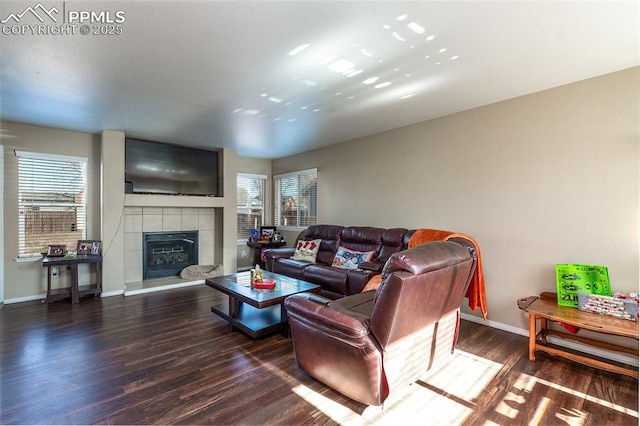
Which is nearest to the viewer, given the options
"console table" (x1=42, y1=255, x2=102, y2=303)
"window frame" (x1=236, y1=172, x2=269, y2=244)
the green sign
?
the green sign

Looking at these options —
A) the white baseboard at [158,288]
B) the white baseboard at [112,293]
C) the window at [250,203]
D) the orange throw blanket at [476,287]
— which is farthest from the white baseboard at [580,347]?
the white baseboard at [112,293]

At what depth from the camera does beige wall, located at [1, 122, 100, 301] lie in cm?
400

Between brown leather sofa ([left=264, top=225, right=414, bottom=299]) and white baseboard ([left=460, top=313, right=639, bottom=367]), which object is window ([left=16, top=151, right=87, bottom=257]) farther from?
white baseboard ([left=460, top=313, right=639, bottom=367])

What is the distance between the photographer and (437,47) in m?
2.19

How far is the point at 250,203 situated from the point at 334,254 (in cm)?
283

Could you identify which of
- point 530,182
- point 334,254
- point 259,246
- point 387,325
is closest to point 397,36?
point 387,325

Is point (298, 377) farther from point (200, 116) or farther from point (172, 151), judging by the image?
point (172, 151)

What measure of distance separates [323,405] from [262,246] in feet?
13.4

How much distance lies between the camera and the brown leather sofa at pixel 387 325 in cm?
173

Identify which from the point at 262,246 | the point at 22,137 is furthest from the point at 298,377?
the point at 22,137

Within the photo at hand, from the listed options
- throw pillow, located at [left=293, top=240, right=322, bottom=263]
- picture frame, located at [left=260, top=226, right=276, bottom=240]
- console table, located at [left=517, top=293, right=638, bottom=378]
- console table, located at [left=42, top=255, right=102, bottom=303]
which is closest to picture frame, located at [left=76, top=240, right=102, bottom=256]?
console table, located at [left=42, top=255, right=102, bottom=303]

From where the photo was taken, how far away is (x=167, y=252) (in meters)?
5.46

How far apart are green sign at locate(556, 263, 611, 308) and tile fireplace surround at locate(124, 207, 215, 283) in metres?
5.54

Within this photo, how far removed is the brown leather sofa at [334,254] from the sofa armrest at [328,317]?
150 cm
